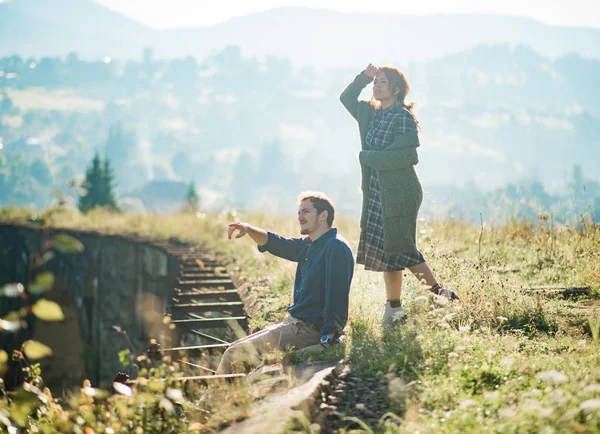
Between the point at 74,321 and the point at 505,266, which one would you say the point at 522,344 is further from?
the point at 74,321

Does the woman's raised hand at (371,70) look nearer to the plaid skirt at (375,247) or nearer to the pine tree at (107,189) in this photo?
the plaid skirt at (375,247)

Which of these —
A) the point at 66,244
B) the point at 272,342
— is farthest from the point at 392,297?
the point at 66,244

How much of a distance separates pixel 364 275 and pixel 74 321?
1575 centimetres

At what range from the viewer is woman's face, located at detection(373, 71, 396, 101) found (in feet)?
16.8

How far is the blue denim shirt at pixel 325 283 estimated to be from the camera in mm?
4523

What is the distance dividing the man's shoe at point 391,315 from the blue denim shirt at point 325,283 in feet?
1.45

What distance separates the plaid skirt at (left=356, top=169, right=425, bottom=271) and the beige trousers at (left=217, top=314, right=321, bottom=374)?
2.82ft

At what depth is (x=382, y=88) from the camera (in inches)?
202

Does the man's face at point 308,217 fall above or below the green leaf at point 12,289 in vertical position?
above

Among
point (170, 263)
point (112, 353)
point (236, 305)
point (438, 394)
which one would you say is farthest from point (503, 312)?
point (112, 353)

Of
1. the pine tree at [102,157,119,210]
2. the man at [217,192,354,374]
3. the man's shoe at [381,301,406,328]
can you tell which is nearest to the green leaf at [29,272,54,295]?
the man at [217,192,354,374]

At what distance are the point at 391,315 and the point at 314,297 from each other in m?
0.69

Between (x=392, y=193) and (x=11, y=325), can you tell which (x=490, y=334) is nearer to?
(x=392, y=193)

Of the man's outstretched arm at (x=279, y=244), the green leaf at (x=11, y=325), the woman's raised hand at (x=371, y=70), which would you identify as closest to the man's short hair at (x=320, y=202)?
the man's outstretched arm at (x=279, y=244)
